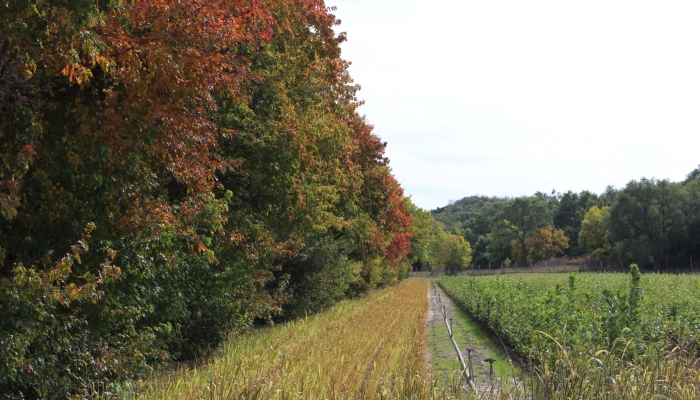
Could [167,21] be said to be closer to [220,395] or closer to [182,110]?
[182,110]

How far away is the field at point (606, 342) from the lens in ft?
16.9

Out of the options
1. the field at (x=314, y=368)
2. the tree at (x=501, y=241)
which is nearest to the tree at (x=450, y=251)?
the tree at (x=501, y=241)

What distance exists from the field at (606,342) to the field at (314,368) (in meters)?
1.38

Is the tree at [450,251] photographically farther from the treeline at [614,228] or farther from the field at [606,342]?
the field at [606,342]

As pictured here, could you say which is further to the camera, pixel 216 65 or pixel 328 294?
pixel 328 294

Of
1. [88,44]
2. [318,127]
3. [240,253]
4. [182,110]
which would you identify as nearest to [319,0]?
[318,127]

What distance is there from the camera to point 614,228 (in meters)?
74.4

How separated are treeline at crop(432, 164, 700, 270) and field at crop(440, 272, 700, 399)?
56.7 meters

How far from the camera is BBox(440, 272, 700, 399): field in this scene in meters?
5.14

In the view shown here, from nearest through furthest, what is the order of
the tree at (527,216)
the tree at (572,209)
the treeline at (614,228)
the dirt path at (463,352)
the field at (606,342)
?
1. the field at (606,342)
2. the dirt path at (463,352)
3. the treeline at (614,228)
4. the tree at (527,216)
5. the tree at (572,209)

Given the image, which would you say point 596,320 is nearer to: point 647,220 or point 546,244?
point 647,220

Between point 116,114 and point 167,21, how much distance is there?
1324mm

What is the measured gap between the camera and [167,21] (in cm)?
666

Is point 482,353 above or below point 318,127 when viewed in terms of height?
below
